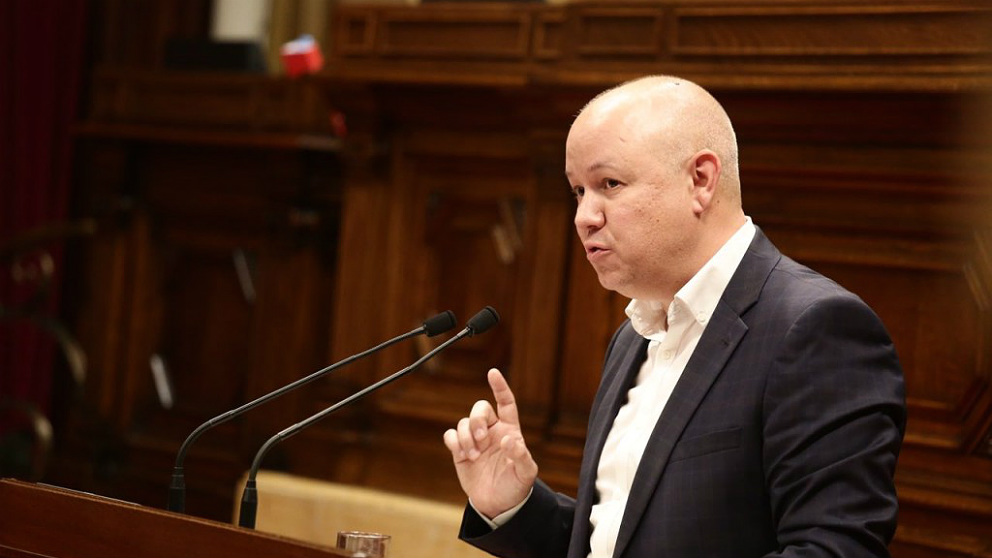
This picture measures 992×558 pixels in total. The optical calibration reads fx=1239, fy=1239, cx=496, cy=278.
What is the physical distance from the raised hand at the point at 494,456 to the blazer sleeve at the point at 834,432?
0.53m

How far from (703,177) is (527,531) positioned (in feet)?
2.58

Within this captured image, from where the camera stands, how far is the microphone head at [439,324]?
2365 mm

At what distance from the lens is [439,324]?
239 centimetres

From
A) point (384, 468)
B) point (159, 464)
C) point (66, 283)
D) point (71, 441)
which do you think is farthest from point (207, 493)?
point (66, 283)

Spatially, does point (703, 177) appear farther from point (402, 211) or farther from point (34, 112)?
point (34, 112)

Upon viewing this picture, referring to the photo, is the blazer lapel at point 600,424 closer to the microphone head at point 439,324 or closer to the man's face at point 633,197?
the man's face at point 633,197

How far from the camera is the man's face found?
7.36 ft

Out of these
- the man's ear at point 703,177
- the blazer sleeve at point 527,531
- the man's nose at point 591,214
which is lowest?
the blazer sleeve at point 527,531

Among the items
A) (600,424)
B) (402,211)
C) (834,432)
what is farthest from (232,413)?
(402,211)

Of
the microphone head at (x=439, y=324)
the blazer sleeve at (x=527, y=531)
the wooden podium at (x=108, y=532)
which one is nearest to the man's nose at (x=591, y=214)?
the microphone head at (x=439, y=324)

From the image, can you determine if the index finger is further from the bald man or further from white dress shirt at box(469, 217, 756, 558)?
white dress shirt at box(469, 217, 756, 558)

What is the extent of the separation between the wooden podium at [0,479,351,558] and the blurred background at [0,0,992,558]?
188cm

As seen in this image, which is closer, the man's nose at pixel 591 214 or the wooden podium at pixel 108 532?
the wooden podium at pixel 108 532

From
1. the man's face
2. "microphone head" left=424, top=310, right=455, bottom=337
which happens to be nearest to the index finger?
"microphone head" left=424, top=310, right=455, bottom=337
